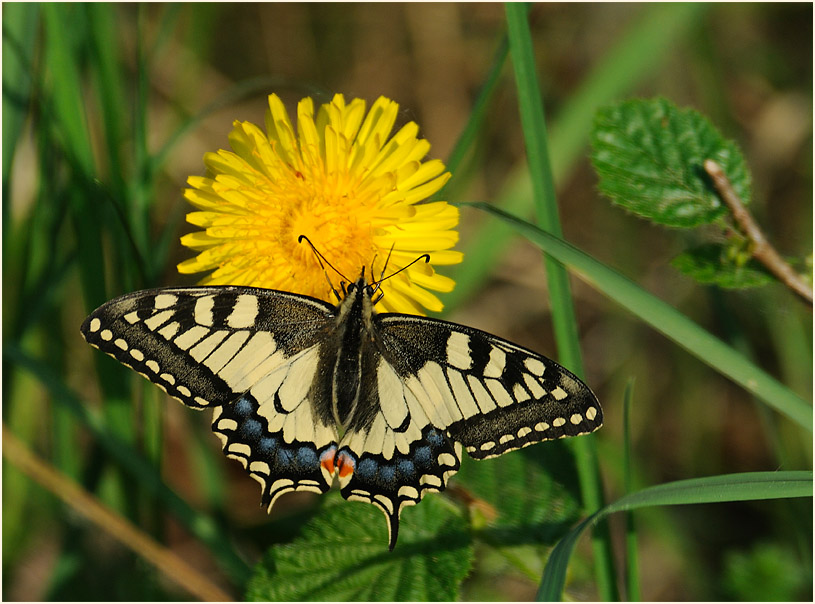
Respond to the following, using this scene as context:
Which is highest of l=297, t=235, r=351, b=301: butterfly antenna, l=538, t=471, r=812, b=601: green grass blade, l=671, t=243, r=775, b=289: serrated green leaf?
l=297, t=235, r=351, b=301: butterfly antenna

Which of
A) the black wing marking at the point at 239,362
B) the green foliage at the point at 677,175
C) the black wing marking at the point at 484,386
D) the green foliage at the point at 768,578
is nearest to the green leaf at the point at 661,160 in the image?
the green foliage at the point at 677,175

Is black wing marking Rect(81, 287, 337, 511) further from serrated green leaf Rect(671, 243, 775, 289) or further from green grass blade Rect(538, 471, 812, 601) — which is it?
serrated green leaf Rect(671, 243, 775, 289)

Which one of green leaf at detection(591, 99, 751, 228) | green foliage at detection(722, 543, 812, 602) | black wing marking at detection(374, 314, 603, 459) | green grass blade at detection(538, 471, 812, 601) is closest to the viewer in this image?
green grass blade at detection(538, 471, 812, 601)

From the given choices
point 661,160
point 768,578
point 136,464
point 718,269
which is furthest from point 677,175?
point 136,464

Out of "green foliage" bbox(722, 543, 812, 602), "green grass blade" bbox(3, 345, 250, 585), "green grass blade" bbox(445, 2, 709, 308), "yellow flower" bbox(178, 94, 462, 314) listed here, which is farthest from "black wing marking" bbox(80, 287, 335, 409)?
"green foliage" bbox(722, 543, 812, 602)

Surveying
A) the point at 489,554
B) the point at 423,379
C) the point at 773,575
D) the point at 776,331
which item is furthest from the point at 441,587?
the point at 776,331

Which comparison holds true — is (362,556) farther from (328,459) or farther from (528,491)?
(528,491)
